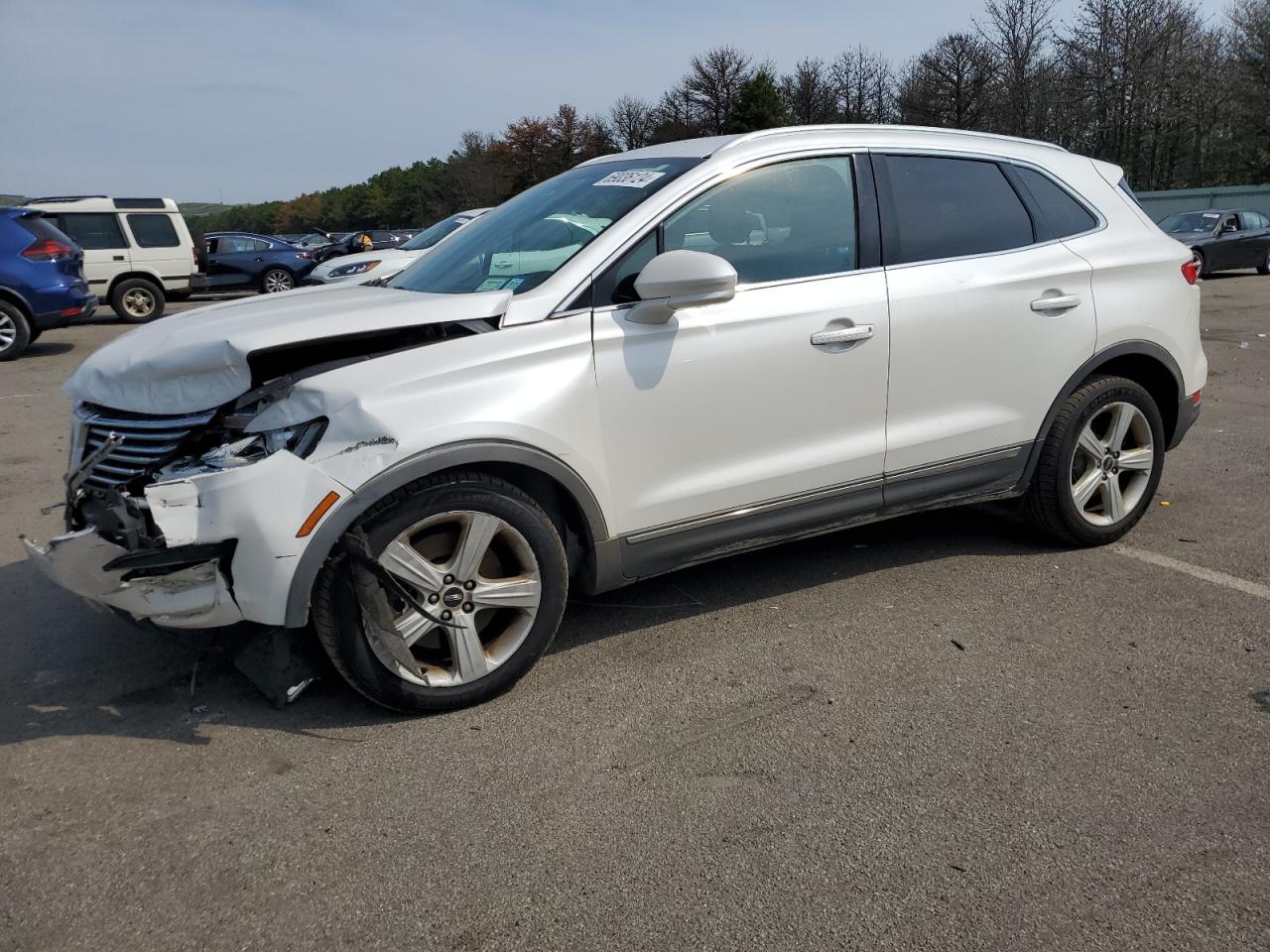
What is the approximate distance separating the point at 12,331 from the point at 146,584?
37.2ft

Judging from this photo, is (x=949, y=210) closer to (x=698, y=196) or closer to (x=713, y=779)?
(x=698, y=196)

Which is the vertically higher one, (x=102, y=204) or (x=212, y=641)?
(x=102, y=204)

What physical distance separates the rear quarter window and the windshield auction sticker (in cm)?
1576

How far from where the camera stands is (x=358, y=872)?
102 inches

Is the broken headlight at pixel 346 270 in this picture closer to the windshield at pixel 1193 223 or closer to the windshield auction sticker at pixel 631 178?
the windshield auction sticker at pixel 631 178

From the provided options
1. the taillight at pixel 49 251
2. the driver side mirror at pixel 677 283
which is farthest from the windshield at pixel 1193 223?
the driver side mirror at pixel 677 283

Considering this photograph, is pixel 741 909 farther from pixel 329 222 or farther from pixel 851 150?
pixel 329 222

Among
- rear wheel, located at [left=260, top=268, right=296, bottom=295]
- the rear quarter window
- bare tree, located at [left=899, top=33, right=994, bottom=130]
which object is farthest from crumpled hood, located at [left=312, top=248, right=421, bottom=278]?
bare tree, located at [left=899, top=33, right=994, bottom=130]

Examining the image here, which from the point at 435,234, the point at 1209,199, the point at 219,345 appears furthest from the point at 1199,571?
the point at 1209,199

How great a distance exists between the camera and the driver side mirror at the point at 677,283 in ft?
11.2

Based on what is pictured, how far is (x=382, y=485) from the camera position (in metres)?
3.09

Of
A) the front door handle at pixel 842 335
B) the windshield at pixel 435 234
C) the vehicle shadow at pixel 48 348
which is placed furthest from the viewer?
the vehicle shadow at pixel 48 348

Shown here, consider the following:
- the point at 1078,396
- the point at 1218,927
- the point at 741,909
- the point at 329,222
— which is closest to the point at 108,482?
the point at 741,909

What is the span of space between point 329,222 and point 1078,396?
5222 inches
